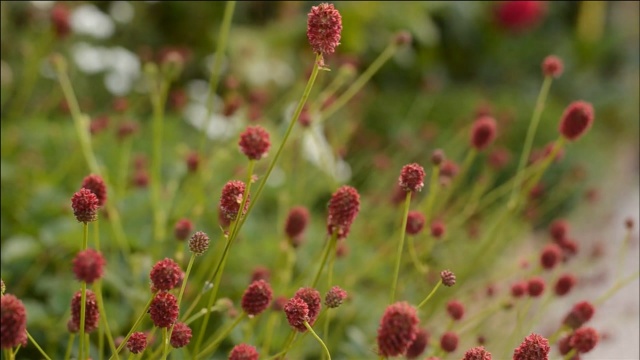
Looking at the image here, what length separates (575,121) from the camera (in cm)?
79

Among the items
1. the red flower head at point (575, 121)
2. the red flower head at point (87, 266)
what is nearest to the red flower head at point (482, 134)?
the red flower head at point (575, 121)

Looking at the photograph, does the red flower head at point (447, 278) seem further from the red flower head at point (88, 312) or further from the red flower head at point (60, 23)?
the red flower head at point (60, 23)

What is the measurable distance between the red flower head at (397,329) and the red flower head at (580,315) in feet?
1.26

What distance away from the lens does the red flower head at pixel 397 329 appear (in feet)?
1.39

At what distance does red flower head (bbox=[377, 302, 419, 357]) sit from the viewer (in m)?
0.43

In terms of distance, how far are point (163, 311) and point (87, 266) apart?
8cm

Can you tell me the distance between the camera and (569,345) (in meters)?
0.72

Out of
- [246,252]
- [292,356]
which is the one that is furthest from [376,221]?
[292,356]

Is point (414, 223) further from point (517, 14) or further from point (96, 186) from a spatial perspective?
point (517, 14)

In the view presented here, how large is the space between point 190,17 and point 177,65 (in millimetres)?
1183

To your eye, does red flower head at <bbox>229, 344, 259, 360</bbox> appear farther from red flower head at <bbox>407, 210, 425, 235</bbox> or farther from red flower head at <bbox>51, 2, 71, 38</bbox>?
red flower head at <bbox>51, 2, 71, 38</bbox>

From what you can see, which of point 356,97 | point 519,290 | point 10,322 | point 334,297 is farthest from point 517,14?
point 10,322

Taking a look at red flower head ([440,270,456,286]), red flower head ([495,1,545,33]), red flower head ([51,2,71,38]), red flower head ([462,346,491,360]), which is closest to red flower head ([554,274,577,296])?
red flower head ([440,270,456,286])

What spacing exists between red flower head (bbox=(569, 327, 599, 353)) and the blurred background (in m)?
0.56
